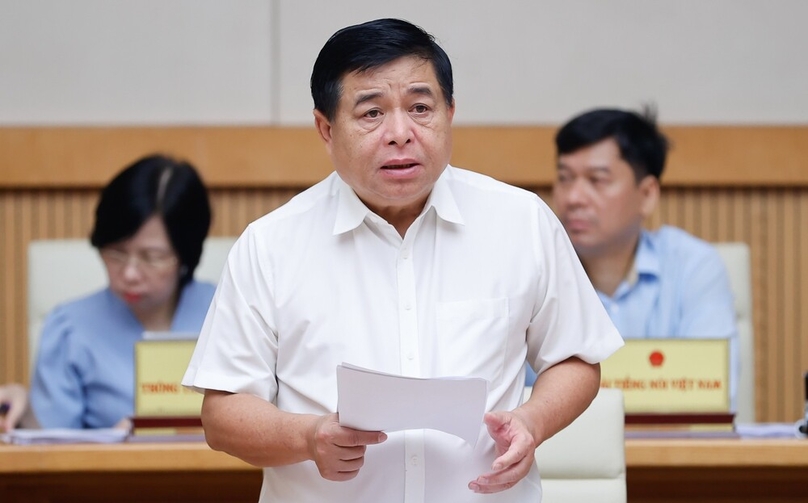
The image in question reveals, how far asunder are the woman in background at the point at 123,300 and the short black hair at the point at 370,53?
4.74 ft

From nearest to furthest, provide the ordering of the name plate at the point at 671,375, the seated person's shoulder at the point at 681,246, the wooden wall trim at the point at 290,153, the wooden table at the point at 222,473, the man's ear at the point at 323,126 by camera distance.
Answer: the man's ear at the point at 323,126 < the wooden table at the point at 222,473 < the name plate at the point at 671,375 < the seated person's shoulder at the point at 681,246 < the wooden wall trim at the point at 290,153

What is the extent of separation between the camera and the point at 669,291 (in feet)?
10.2

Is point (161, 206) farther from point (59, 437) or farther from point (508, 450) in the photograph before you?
point (508, 450)

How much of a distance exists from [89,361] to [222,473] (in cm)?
80

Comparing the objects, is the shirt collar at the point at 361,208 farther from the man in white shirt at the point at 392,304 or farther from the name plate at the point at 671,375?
the name plate at the point at 671,375

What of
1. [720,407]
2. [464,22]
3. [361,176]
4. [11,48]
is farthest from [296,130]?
[361,176]

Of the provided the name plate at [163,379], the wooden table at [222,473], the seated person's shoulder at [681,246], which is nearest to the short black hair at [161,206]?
the name plate at [163,379]

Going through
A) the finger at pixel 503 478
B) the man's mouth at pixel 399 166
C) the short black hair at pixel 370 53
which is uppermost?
the short black hair at pixel 370 53

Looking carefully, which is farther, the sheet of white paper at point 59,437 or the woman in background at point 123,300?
the woman in background at point 123,300

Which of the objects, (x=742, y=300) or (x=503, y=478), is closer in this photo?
(x=503, y=478)

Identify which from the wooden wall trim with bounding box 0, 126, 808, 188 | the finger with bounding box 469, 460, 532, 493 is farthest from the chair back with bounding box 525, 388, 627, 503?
the wooden wall trim with bounding box 0, 126, 808, 188

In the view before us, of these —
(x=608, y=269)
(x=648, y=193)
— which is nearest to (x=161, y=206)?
(x=608, y=269)

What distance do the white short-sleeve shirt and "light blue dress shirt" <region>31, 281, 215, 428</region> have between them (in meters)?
1.38

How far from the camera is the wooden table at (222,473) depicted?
217 cm
